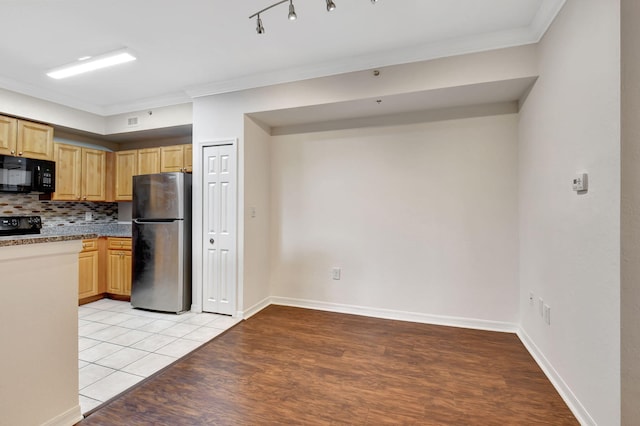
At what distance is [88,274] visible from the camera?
4.02 meters

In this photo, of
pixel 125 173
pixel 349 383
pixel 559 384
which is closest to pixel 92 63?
pixel 125 173

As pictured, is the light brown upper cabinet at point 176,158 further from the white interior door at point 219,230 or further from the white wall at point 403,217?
the white wall at point 403,217

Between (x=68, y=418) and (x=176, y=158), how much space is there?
305 cm

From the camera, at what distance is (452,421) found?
5.68 ft

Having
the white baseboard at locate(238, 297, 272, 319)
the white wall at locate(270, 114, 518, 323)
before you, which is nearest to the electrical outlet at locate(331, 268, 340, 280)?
the white wall at locate(270, 114, 518, 323)

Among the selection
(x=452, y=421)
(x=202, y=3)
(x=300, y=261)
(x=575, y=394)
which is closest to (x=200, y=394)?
(x=452, y=421)

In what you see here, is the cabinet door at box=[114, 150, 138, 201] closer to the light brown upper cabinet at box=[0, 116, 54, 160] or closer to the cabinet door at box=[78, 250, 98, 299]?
the light brown upper cabinet at box=[0, 116, 54, 160]

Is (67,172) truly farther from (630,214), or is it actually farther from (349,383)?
(630,214)

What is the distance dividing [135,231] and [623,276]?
177 inches

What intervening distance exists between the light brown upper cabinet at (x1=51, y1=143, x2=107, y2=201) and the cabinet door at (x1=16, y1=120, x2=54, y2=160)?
11cm

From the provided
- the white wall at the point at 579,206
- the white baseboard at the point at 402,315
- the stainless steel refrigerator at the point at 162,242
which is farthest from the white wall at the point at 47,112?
the white wall at the point at 579,206

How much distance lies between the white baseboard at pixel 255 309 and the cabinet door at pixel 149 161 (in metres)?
2.32

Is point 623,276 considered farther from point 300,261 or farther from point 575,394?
point 300,261

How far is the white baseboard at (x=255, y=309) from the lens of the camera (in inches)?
133
